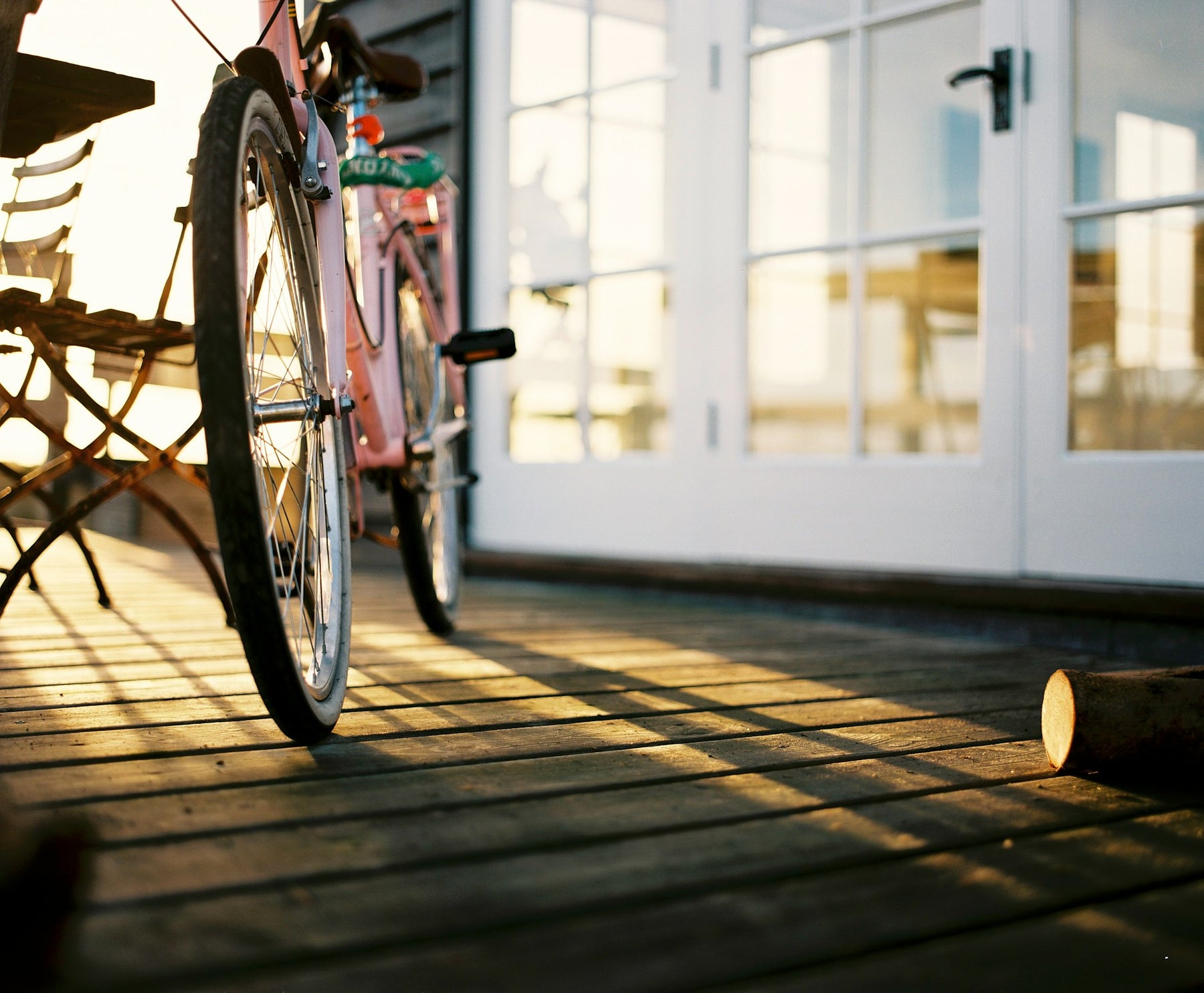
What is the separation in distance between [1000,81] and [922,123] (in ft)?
1.21

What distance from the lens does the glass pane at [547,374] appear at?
10.4 ft

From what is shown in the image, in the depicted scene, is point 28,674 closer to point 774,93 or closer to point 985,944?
point 985,944

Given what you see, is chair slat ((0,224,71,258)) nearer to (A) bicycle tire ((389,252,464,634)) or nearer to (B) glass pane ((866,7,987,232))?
(A) bicycle tire ((389,252,464,634))

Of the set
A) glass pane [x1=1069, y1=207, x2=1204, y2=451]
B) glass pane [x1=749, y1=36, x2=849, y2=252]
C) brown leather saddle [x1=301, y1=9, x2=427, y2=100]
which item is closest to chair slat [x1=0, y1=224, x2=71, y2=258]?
brown leather saddle [x1=301, y1=9, x2=427, y2=100]

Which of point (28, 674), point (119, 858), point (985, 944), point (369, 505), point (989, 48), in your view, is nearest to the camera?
point (985, 944)

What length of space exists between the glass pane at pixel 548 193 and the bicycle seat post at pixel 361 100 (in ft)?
3.77

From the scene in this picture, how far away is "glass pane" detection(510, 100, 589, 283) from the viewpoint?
320cm

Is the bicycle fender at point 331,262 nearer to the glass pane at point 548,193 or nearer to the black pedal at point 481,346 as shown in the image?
the black pedal at point 481,346

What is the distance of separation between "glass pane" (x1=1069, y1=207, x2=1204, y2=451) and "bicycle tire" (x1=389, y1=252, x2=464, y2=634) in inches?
51.4

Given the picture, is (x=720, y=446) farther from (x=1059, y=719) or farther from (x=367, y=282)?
(x=1059, y=719)

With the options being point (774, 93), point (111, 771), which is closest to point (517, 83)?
point (774, 93)

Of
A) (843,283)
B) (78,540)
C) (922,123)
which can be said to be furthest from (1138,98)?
(78,540)

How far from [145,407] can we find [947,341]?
2.33 m

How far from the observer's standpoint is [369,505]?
12.6ft
